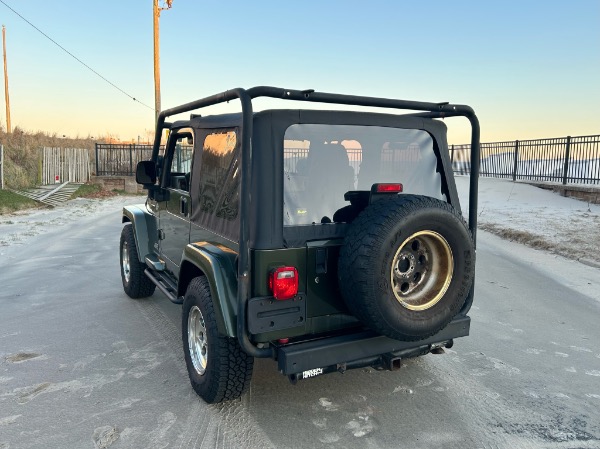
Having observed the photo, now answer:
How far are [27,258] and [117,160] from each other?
16958 mm

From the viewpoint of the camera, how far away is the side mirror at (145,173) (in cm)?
463

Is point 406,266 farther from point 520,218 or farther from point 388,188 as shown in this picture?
point 520,218

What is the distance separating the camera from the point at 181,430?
300 centimetres

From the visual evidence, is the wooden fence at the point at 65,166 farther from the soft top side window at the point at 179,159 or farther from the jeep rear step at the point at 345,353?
the jeep rear step at the point at 345,353

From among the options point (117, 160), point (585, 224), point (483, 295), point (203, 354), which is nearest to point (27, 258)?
point (203, 354)

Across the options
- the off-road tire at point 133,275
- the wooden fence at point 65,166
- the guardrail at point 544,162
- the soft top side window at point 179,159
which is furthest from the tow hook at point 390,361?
the wooden fence at point 65,166

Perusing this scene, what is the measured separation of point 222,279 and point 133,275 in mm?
2992

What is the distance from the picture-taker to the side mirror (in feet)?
15.2

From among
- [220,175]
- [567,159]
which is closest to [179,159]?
[220,175]

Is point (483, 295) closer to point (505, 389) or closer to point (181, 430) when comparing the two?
point (505, 389)

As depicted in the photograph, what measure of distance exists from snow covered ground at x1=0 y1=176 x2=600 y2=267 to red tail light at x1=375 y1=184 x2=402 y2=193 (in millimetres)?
4268

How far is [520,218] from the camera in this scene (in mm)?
12711

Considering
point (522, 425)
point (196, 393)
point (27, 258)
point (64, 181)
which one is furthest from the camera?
point (64, 181)

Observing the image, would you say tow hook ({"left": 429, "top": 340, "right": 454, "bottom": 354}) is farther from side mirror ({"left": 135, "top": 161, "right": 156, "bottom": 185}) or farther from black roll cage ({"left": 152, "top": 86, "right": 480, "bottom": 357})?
side mirror ({"left": 135, "top": 161, "right": 156, "bottom": 185})
